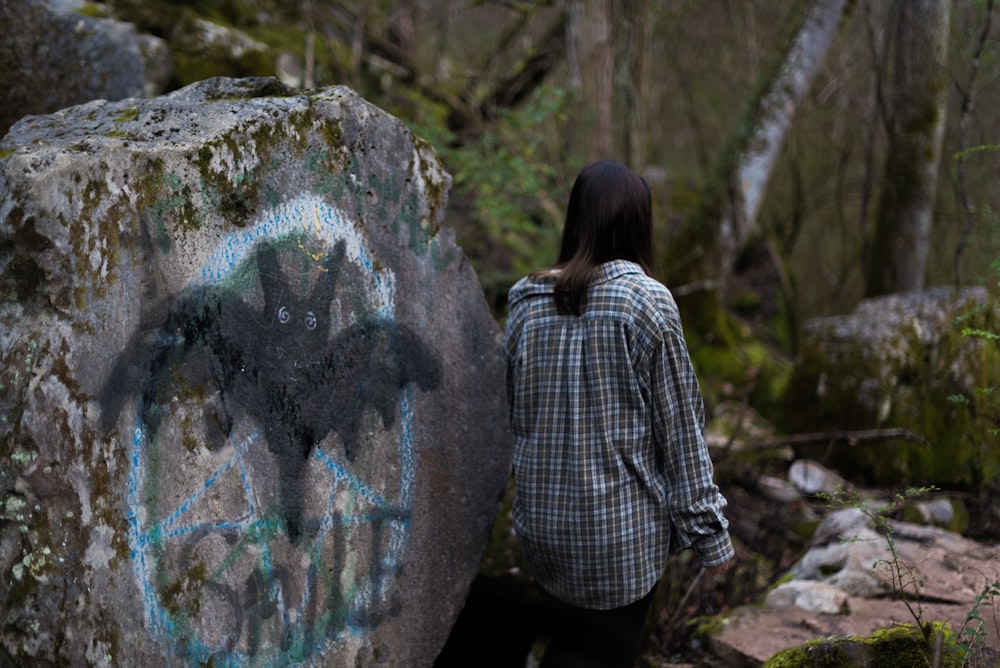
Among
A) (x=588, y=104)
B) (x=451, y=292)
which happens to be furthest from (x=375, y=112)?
(x=588, y=104)

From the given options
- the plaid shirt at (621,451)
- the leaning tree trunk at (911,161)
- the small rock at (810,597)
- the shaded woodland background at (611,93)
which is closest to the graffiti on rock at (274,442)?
the plaid shirt at (621,451)

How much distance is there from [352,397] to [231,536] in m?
0.56

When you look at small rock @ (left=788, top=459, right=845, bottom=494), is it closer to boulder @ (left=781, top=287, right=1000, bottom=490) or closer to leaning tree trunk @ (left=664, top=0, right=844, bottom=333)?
boulder @ (left=781, top=287, right=1000, bottom=490)

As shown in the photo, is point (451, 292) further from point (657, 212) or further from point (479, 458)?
point (657, 212)

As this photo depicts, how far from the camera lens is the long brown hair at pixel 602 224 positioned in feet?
7.93

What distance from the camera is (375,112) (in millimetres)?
2766

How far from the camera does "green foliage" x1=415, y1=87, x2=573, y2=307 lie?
5.46m

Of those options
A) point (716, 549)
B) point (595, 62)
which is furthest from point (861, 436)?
point (595, 62)

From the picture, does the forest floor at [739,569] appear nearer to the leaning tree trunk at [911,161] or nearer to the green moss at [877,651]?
the green moss at [877,651]

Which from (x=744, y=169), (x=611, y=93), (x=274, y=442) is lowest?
(x=274, y=442)

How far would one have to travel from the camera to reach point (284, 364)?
2486 mm

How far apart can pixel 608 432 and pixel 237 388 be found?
106 cm

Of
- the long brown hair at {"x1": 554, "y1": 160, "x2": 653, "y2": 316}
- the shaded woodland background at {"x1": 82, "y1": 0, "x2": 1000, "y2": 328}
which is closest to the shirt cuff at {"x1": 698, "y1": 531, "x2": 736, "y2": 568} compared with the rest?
the long brown hair at {"x1": 554, "y1": 160, "x2": 653, "y2": 316}

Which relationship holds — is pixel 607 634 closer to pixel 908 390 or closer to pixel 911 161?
pixel 908 390
